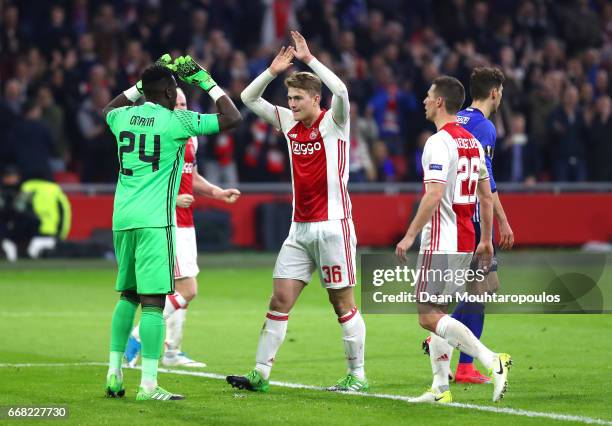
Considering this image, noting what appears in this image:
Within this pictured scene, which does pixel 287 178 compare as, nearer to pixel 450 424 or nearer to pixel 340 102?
pixel 340 102

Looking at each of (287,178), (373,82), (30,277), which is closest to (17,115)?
(30,277)

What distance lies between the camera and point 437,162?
359 inches

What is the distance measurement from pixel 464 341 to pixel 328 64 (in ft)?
50.5

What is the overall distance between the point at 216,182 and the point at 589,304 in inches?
359

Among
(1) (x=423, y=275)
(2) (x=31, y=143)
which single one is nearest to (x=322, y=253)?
(1) (x=423, y=275)

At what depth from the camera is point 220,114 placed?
9.27m

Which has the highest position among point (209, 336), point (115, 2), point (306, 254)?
point (115, 2)

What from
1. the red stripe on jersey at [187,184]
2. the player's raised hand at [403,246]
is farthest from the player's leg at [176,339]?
the player's raised hand at [403,246]

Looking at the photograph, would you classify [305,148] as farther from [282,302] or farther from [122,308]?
[122,308]

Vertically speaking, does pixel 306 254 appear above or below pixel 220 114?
below

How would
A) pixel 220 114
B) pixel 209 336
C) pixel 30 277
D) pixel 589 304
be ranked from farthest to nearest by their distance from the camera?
pixel 30 277 < pixel 589 304 < pixel 209 336 < pixel 220 114

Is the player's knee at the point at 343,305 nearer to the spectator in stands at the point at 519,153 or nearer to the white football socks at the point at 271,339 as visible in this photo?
the white football socks at the point at 271,339

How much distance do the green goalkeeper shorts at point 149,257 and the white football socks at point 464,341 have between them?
197 centimetres

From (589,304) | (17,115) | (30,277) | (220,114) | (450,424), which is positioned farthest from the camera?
(17,115)
